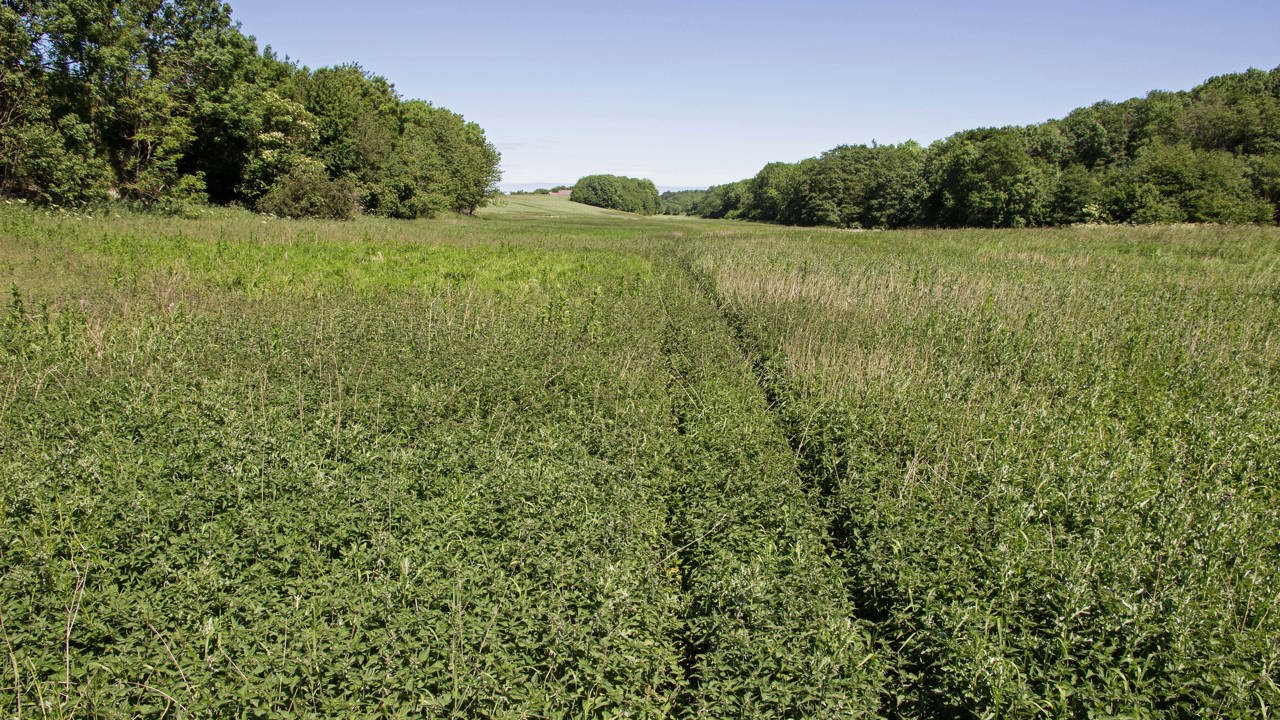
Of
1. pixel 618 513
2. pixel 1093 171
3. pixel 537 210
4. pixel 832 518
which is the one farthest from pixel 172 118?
pixel 1093 171

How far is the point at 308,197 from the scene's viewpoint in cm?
3253

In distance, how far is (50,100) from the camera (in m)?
25.7

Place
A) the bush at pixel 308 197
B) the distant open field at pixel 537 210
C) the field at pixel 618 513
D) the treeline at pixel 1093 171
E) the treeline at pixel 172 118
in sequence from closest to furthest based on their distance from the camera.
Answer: the field at pixel 618 513, the treeline at pixel 172 118, the bush at pixel 308 197, the treeline at pixel 1093 171, the distant open field at pixel 537 210

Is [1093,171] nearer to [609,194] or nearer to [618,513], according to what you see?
[618,513]

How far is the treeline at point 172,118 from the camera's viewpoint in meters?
24.6

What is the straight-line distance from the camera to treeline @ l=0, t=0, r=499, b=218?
80.6ft

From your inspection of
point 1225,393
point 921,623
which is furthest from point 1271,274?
point 921,623

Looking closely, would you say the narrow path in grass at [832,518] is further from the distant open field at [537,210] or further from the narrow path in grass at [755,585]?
the distant open field at [537,210]

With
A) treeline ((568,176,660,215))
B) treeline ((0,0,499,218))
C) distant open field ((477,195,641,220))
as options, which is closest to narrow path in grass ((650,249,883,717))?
treeline ((0,0,499,218))

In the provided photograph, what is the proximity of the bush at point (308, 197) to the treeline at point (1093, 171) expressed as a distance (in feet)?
184

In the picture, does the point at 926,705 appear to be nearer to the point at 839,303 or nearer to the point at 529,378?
the point at 529,378

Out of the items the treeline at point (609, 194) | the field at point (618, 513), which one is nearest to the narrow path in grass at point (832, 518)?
the field at point (618, 513)

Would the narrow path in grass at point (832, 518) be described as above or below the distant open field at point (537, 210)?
below

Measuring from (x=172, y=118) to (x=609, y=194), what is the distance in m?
119
